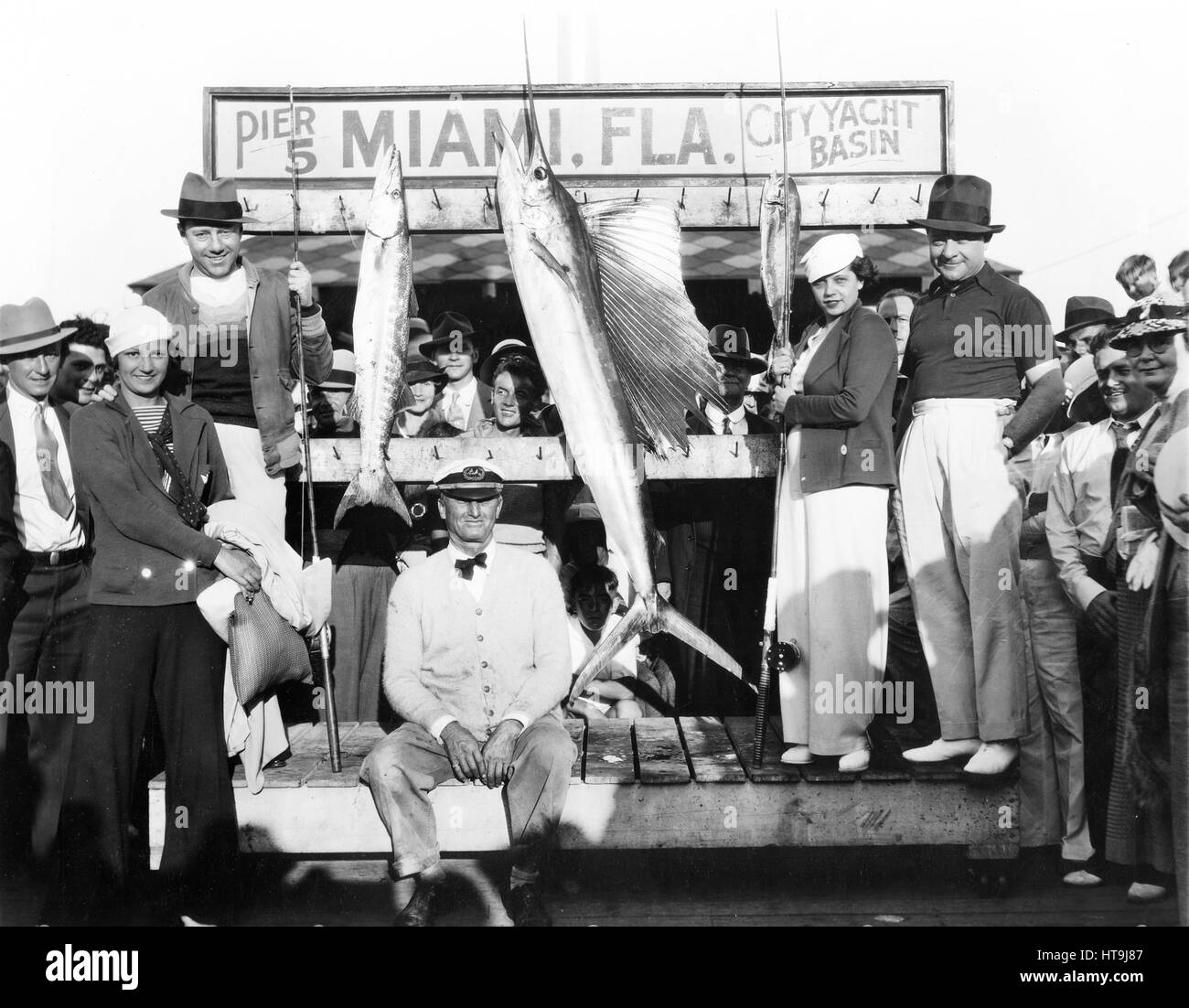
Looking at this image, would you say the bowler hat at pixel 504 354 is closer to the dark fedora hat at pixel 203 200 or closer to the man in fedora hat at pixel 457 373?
the man in fedora hat at pixel 457 373

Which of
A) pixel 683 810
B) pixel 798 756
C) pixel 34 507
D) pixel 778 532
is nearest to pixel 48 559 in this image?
pixel 34 507

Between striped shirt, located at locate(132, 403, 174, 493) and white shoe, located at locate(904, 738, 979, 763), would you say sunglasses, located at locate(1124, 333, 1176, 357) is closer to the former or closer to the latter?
white shoe, located at locate(904, 738, 979, 763)

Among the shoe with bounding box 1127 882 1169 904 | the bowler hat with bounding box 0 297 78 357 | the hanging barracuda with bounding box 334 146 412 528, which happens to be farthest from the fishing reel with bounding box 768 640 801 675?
the bowler hat with bounding box 0 297 78 357

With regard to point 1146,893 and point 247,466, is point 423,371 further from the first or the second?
point 1146,893

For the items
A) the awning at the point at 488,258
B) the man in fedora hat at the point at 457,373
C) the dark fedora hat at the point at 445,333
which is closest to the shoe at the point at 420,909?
the man in fedora hat at the point at 457,373

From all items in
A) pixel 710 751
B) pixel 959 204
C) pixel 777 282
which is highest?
pixel 959 204

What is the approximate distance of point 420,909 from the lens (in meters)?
3.83

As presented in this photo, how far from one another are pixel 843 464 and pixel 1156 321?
1.14 meters

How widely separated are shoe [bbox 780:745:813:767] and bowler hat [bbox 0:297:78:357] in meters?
3.16

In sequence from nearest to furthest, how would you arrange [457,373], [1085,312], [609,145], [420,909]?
1. [420,909]
2. [609,145]
3. [1085,312]
4. [457,373]

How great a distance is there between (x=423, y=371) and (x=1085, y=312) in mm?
3024

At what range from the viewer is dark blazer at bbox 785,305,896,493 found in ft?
13.5

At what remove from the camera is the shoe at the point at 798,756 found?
13.6ft
